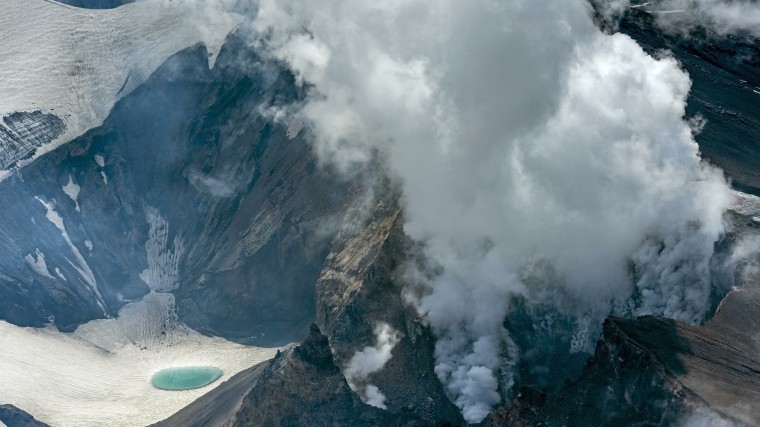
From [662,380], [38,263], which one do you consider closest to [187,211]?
[38,263]

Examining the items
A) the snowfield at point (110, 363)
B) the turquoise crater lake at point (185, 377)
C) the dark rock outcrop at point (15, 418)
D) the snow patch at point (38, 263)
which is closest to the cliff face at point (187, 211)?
the snow patch at point (38, 263)

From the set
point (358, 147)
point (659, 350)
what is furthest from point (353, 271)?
point (659, 350)

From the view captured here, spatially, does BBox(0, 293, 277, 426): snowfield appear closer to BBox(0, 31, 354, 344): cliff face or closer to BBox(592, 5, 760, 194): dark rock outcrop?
BBox(0, 31, 354, 344): cliff face

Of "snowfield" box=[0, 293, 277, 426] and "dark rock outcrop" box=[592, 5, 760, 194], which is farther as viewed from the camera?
"snowfield" box=[0, 293, 277, 426]

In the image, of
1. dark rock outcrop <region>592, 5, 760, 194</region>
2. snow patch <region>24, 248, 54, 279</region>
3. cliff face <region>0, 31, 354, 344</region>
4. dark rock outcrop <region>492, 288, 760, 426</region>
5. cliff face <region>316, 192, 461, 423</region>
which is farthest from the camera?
snow patch <region>24, 248, 54, 279</region>

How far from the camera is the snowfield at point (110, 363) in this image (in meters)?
82.2

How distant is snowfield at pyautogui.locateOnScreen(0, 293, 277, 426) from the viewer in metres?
82.2

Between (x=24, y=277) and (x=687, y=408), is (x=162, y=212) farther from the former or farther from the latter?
(x=687, y=408)

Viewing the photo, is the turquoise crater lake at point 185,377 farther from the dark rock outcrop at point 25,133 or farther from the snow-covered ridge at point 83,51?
the dark rock outcrop at point 25,133

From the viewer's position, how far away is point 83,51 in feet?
366

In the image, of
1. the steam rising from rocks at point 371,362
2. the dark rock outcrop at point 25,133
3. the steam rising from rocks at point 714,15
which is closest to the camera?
the steam rising from rocks at point 371,362

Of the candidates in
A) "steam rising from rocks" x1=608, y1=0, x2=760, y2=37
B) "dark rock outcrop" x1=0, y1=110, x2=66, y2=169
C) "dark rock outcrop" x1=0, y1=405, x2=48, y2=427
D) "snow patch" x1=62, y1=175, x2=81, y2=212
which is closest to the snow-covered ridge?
"dark rock outcrop" x1=0, y1=110, x2=66, y2=169

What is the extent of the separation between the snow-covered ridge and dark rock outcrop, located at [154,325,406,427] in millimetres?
56269

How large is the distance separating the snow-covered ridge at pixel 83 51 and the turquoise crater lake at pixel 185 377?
29392mm
